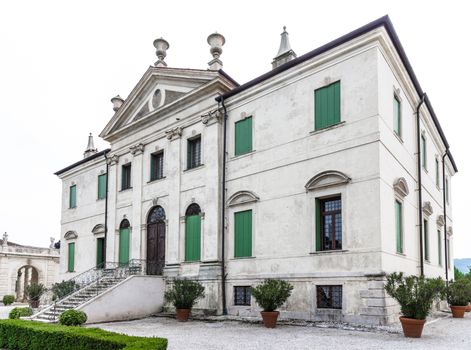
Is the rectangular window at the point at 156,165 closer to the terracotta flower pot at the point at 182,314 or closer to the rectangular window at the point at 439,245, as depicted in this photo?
the terracotta flower pot at the point at 182,314

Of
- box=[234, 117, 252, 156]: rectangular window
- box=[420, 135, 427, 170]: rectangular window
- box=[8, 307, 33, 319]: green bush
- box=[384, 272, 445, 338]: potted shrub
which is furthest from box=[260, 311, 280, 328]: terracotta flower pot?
box=[420, 135, 427, 170]: rectangular window

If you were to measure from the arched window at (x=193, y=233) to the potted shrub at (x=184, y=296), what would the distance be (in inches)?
78.3

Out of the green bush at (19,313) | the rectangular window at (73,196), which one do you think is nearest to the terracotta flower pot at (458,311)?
the green bush at (19,313)

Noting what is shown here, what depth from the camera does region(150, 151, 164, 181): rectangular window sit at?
22.7 m

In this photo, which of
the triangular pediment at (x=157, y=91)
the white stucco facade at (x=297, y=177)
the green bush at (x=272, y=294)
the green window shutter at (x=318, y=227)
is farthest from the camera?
the triangular pediment at (x=157, y=91)

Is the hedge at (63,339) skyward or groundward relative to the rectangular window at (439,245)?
groundward

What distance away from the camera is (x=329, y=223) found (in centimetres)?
1527

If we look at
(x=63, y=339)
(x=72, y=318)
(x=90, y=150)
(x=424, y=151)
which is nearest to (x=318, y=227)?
(x=424, y=151)

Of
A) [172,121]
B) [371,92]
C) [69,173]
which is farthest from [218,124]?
[69,173]

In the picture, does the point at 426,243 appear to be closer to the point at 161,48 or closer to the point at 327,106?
the point at 327,106

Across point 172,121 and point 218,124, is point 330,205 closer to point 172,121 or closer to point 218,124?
point 218,124

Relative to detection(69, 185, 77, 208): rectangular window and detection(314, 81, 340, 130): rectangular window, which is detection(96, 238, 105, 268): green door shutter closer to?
detection(69, 185, 77, 208): rectangular window

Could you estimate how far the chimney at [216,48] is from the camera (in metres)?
20.6

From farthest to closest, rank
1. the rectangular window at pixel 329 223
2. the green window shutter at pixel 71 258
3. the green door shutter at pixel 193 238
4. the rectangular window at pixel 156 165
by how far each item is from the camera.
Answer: the green window shutter at pixel 71 258 < the rectangular window at pixel 156 165 < the green door shutter at pixel 193 238 < the rectangular window at pixel 329 223
